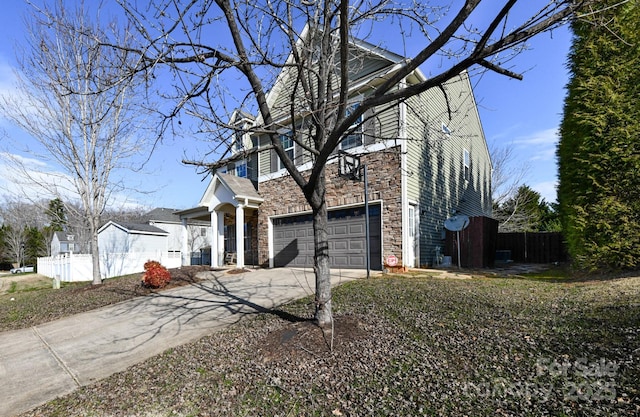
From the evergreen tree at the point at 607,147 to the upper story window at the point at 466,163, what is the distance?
644 cm

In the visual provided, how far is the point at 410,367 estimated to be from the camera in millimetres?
3086

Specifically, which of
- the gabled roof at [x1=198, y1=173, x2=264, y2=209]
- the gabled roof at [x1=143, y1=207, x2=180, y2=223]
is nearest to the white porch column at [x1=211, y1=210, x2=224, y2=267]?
the gabled roof at [x1=198, y1=173, x2=264, y2=209]

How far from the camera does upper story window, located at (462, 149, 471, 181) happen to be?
14086 millimetres

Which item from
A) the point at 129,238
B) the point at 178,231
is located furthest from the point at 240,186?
the point at 178,231

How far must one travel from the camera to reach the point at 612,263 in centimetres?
678

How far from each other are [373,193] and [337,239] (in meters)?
2.05

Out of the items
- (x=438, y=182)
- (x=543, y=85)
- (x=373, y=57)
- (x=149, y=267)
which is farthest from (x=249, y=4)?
(x=438, y=182)

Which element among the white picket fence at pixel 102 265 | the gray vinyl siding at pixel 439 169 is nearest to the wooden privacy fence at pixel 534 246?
the gray vinyl siding at pixel 439 169

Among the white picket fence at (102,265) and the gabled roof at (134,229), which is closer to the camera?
the white picket fence at (102,265)

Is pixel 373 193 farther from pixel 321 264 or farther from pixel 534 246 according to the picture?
pixel 534 246

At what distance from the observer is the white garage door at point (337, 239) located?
998cm

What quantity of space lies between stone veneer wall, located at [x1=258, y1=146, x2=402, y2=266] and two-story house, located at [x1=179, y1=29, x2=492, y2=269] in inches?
1.2

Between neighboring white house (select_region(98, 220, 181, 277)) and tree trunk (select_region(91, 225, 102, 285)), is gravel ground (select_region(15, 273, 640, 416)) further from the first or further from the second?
neighboring white house (select_region(98, 220, 181, 277))

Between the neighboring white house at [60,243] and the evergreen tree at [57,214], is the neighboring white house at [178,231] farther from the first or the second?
the neighboring white house at [60,243]
